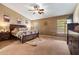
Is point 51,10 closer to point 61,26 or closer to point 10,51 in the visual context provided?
point 61,26

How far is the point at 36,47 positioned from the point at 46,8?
3.08ft

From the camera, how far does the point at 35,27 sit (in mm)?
2828

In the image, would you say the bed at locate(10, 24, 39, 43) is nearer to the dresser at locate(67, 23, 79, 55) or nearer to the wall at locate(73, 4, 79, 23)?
the dresser at locate(67, 23, 79, 55)

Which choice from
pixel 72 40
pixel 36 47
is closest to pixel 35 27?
pixel 36 47

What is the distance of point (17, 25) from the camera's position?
2762 millimetres

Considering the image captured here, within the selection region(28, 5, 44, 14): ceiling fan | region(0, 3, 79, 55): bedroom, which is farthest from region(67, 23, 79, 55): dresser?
region(28, 5, 44, 14): ceiling fan

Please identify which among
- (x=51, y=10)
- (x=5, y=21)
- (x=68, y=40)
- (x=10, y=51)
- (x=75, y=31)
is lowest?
(x=10, y=51)

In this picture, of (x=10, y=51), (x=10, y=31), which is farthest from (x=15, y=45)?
(x=10, y=31)

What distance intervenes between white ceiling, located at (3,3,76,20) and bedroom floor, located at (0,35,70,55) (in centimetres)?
55

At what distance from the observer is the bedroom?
2.69 metres

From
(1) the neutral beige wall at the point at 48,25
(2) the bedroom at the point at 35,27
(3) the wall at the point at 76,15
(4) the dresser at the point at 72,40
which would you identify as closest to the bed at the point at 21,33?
(2) the bedroom at the point at 35,27

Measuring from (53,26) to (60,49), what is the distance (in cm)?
56

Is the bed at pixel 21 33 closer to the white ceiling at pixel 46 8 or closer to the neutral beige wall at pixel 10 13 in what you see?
the neutral beige wall at pixel 10 13

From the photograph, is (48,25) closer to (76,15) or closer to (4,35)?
(76,15)
